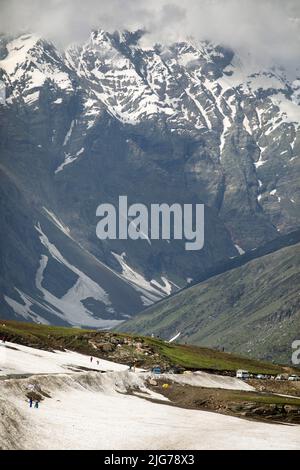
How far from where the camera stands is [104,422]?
114 m

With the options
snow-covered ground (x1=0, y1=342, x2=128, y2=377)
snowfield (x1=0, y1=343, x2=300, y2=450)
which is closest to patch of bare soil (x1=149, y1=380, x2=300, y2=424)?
snowfield (x1=0, y1=343, x2=300, y2=450)

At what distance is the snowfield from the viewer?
94.9m

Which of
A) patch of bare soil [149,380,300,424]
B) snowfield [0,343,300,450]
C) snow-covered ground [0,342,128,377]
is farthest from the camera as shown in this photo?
snow-covered ground [0,342,128,377]

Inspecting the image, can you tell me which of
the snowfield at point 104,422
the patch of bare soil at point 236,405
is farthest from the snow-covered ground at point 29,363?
the patch of bare soil at point 236,405

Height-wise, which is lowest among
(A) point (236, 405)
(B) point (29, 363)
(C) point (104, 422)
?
(C) point (104, 422)

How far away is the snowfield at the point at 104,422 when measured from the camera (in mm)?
94875

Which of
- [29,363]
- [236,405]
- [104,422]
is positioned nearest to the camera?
[104,422]

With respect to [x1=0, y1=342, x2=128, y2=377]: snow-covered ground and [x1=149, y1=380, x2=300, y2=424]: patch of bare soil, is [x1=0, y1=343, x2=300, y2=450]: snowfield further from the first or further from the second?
[x1=149, y1=380, x2=300, y2=424]: patch of bare soil

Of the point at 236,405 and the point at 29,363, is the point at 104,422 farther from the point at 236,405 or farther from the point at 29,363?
the point at 29,363

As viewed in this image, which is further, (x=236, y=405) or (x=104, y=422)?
(x=236, y=405)

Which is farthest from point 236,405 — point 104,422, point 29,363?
point 104,422

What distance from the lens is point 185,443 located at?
337ft
